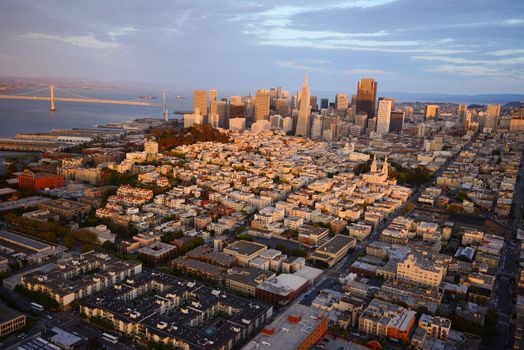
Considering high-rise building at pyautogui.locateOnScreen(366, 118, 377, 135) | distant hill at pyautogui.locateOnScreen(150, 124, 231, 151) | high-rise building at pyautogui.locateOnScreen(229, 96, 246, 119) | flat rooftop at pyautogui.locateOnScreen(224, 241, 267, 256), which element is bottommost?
flat rooftop at pyautogui.locateOnScreen(224, 241, 267, 256)

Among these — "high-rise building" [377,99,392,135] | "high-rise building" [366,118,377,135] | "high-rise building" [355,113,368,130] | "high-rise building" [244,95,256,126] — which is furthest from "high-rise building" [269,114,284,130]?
"high-rise building" [377,99,392,135]

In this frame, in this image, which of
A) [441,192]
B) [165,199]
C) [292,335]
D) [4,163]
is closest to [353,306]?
[292,335]

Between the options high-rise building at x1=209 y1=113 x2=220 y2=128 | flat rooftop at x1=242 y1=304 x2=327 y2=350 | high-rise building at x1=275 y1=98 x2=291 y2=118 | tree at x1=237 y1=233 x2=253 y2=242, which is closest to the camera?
flat rooftop at x1=242 y1=304 x2=327 y2=350

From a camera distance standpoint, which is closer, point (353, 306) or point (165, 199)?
point (353, 306)

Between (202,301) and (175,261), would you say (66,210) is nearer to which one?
(175,261)

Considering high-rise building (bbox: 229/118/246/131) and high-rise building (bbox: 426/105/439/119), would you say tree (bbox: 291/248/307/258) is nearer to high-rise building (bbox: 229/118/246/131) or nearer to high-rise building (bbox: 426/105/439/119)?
high-rise building (bbox: 229/118/246/131)

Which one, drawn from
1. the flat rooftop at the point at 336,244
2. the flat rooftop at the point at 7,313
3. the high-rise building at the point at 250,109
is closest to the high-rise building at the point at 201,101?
the high-rise building at the point at 250,109
